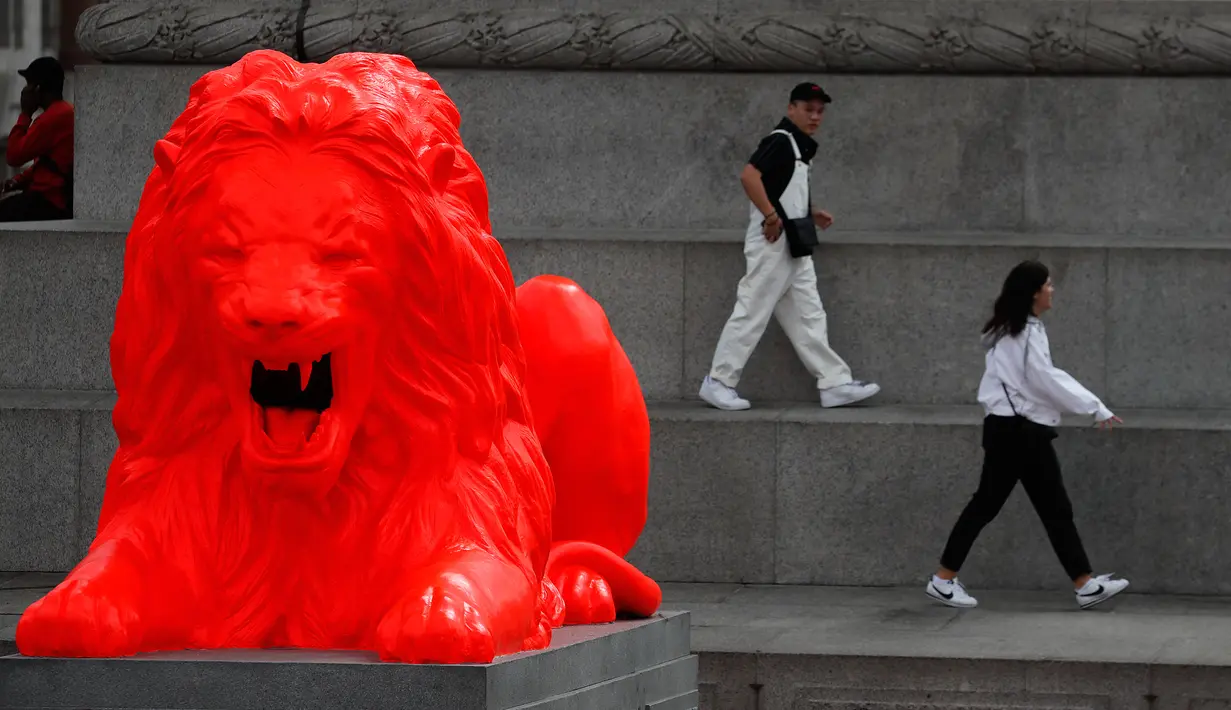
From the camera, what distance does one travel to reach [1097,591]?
10.6 m

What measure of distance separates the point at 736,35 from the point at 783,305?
5.06ft

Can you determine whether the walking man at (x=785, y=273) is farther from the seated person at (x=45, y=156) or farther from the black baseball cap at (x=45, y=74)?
the black baseball cap at (x=45, y=74)

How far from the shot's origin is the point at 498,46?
1252 centimetres

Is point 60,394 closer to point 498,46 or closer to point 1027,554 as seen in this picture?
point 498,46

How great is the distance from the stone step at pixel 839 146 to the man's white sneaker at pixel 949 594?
7.98 feet

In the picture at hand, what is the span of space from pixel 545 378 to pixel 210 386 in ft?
4.48

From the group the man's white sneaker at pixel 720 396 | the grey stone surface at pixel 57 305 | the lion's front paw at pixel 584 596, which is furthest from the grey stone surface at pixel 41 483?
the lion's front paw at pixel 584 596

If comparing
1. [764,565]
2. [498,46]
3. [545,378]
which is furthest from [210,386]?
[498,46]

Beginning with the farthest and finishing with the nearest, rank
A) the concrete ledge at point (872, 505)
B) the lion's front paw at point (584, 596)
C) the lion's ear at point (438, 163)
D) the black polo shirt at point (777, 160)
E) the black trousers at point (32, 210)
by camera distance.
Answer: the black trousers at point (32, 210) < the black polo shirt at point (777, 160) < the concrete ledge at point (872, 505) < the lion's front paw at point (584, 596) < the lion's ear at point (438, 163)

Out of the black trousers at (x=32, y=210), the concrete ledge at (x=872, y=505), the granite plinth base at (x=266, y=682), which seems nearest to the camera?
the granite plinth base at (x=266, y=682)

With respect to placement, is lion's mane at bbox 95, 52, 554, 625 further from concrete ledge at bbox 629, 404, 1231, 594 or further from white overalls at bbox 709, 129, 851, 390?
white overalls at bbox 709, 129, 851, 390

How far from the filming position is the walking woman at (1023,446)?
1066cm

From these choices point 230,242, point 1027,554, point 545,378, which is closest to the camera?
point 230,242

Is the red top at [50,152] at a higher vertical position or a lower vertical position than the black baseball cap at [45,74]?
lower
